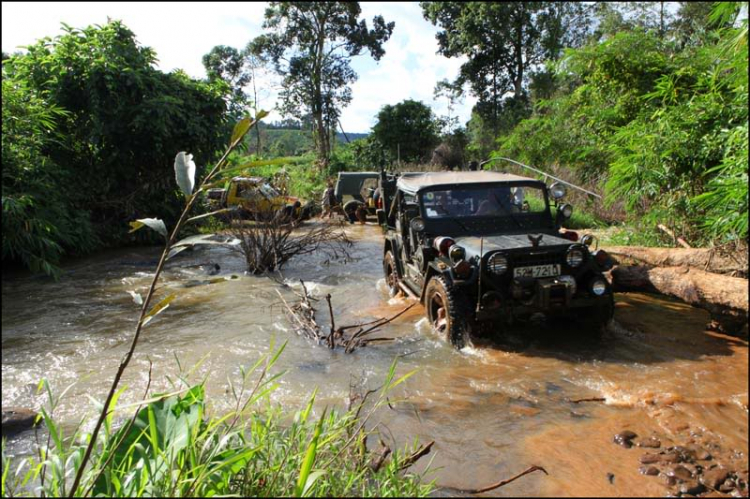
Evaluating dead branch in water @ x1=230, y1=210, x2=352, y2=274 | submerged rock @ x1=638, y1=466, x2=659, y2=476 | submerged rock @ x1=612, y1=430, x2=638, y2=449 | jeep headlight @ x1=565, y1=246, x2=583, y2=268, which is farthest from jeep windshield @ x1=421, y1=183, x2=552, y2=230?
dead branch in water @ x1=230, y1=210, x2=352, y2=274

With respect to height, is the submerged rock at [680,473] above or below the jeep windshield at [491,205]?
below

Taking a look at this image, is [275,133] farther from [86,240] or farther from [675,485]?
[675,485]

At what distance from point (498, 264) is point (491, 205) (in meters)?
1.34

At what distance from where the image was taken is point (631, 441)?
10.6 feet

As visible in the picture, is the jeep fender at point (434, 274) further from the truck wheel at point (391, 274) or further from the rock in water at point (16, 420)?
the rock in water at point (16, 420)

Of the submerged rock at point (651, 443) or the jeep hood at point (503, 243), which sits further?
the jeep hood at point (503, 243)

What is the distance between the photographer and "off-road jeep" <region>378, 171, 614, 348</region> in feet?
15.5

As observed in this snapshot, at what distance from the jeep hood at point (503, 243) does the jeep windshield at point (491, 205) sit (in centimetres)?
35

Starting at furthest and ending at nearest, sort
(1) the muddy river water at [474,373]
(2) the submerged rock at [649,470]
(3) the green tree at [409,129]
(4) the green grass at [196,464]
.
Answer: (3) the green tree at [409,129], (1) the muddy river water at [474,373], (2) the submerged rock at [649,470], (4) the green grass at [196,464]

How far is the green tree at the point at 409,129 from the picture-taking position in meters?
24.8

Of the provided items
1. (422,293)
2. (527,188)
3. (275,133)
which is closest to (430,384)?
(422,293)

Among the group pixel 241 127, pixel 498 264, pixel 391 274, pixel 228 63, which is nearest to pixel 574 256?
pixel 498 264

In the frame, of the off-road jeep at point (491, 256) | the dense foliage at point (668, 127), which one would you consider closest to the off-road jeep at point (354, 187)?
the dense foliage at point (668, 127)

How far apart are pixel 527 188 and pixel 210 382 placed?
3912 millimetres
